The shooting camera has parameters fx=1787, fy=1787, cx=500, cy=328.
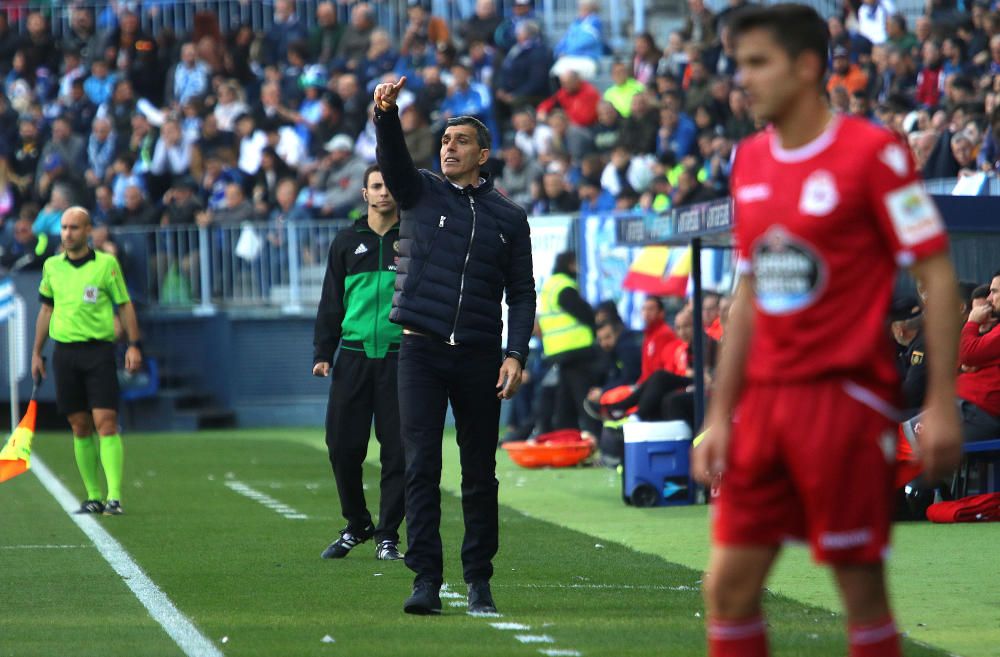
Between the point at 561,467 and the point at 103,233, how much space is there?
29.2 feet

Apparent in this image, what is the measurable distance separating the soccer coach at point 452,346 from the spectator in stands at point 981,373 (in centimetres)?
505

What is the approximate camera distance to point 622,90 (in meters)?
24.8

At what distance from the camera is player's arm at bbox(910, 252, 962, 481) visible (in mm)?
4270

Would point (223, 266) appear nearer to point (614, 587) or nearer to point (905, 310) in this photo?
point (905, 310)

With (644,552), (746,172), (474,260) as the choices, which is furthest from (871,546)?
(644,552)

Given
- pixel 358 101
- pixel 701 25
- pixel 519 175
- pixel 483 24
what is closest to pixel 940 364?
pixel 519 175

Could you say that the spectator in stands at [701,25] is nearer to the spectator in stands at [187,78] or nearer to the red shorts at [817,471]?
the spectator in stands at [187,78]

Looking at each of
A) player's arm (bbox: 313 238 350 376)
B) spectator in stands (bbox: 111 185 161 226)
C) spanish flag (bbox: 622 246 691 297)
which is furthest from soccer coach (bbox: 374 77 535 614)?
spectator in stands (bbox: 111 185 161 226)

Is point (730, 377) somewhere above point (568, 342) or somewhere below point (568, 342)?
above

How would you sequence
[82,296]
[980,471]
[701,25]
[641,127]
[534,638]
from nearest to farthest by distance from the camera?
[534,638], [980,471], [82,296], [641,127], [701,25]

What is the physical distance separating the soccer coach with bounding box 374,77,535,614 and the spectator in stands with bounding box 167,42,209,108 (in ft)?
69.8

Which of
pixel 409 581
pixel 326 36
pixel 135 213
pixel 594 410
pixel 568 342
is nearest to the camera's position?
pixel 409 581

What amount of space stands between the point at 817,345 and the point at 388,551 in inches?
233

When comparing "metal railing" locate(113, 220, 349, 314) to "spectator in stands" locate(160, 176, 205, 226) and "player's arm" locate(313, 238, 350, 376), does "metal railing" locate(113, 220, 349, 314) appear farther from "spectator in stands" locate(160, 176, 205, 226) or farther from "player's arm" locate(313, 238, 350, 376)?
"player's arm" locate(313, 238, 350, 376)
